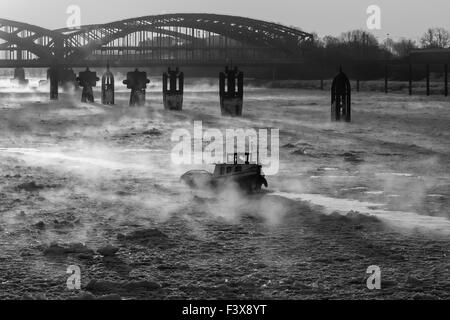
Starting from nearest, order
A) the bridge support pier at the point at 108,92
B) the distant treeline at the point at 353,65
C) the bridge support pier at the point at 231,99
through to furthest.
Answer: the bridge support pier at the point at 231,99, the bridge support pier at the point at 108,92, the distant treeline at the point at 353,65

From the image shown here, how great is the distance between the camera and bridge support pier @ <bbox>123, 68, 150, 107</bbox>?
174 ft

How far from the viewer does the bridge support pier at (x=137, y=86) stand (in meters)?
53.2

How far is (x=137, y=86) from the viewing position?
2109 inches

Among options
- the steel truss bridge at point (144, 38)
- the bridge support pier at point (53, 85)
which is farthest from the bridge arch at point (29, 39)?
the bridge support pier at point (53, 85)

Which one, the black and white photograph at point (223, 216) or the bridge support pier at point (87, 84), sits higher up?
the bridge support pier at point (87, 84)

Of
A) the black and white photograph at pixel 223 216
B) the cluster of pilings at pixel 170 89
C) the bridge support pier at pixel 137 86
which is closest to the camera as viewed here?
the black and white photograph at pixel 223 216

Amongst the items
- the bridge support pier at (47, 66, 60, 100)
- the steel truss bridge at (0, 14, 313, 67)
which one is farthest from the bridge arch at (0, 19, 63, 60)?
the bridge support pier at (47, 66, 60, 100)

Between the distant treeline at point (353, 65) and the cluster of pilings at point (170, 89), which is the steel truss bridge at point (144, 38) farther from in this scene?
the cluster of pilings at point (170, 89)

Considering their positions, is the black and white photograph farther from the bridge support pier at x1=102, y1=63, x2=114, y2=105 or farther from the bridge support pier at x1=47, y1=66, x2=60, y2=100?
the bridge support pier at x1=47, y1=66, x2=60, y2=100

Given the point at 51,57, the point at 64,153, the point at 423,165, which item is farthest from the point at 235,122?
the point at 51,57

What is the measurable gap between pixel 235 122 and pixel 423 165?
17788mm

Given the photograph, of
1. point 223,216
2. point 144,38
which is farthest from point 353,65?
point 223,216

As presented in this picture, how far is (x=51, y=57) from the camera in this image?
149875mm
